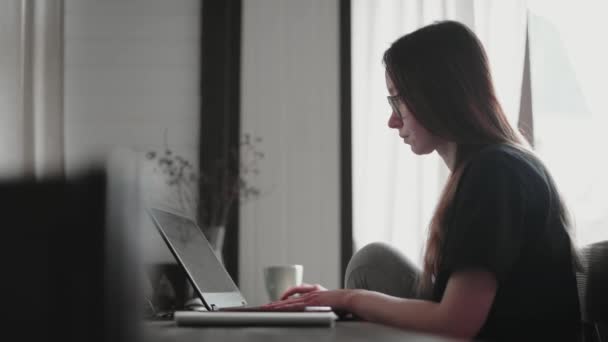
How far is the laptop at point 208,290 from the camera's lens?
0.87 meters

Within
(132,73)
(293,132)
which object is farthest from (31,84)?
(293,132)

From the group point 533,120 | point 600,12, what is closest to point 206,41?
point 533,120

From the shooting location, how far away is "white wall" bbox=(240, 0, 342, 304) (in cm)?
327

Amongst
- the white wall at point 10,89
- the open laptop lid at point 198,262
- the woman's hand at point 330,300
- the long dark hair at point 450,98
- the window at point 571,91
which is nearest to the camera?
the woman's hand at point 330,300

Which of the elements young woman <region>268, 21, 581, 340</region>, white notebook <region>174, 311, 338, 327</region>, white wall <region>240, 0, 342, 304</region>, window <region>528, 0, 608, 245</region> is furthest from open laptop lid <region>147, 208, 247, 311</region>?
window <region>528, 0, 608, 245</region>

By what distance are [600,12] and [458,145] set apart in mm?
2240

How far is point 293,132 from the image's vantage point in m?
3.35

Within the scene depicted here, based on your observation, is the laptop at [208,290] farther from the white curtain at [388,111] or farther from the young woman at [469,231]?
the white curtain at [388,111]

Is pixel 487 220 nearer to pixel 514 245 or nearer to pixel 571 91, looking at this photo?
pixel 514 245

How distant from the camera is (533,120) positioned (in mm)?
3264

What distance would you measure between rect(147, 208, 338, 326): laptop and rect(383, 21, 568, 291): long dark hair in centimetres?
34

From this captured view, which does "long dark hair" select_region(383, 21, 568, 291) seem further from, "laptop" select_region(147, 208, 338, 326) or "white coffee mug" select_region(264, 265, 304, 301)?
"white coffee mug" select_region(264, 265, 304, 301)

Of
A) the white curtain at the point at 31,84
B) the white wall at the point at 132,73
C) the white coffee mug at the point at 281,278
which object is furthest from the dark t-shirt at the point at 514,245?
the white wall at the point at 132,73

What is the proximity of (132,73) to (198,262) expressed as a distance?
1839 millimetres
